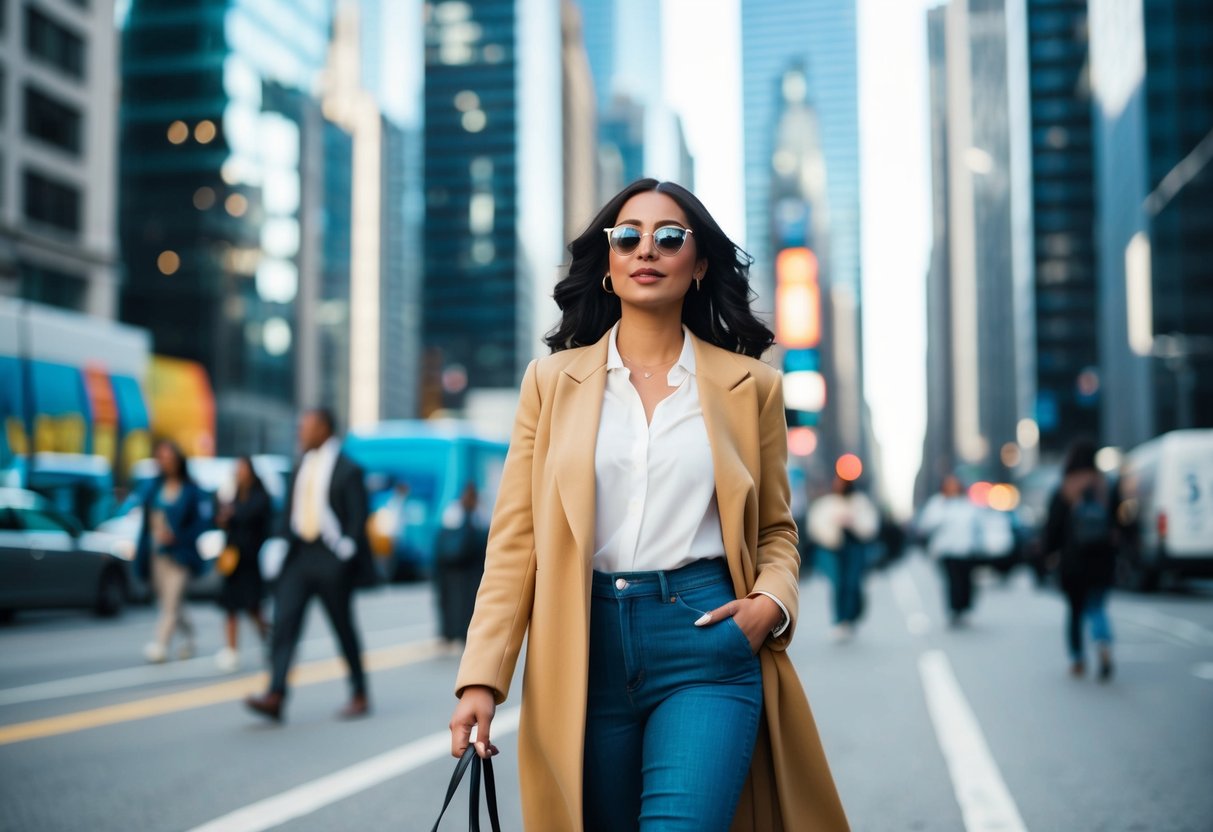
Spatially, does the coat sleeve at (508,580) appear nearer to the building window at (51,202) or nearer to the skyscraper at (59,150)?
the skyscraper at (59,150)

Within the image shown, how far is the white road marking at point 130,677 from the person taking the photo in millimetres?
10008

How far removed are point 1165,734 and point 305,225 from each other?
243 feet

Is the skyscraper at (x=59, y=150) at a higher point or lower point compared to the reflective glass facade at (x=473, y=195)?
lower

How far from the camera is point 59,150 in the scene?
46.9 meters

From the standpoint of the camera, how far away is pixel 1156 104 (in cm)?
6975

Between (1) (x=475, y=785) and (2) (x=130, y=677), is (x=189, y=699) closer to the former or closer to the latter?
(2) (x=130, y=677)

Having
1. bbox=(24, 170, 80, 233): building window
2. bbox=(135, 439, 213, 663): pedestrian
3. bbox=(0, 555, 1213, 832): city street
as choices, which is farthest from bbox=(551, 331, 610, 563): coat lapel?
bbox=(24, 170, 80, 233): building window

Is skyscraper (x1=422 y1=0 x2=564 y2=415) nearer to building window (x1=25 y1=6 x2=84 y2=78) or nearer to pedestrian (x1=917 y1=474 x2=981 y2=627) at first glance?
building window (x1=25 y1=6 x2=84 y2=78)

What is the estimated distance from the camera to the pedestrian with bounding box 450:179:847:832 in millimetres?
2648

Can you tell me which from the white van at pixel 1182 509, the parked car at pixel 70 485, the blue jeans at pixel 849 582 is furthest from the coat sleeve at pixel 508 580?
the white van at pixel 1182 509

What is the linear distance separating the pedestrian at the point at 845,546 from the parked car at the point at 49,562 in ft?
30.2

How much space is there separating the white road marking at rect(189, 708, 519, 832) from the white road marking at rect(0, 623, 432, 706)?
3729mm

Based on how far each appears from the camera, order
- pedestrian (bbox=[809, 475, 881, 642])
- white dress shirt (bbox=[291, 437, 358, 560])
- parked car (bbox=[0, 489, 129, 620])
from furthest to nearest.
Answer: parked car (bbox=[0, 489, 129, 620]) < pedestrian (bbox=[809, 475, 881, 642]) < white dress shirt (bbox=[291, 437, 358, 560])

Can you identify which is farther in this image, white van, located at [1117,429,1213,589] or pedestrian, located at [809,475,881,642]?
white van, located at [1117,429,1213,589]
